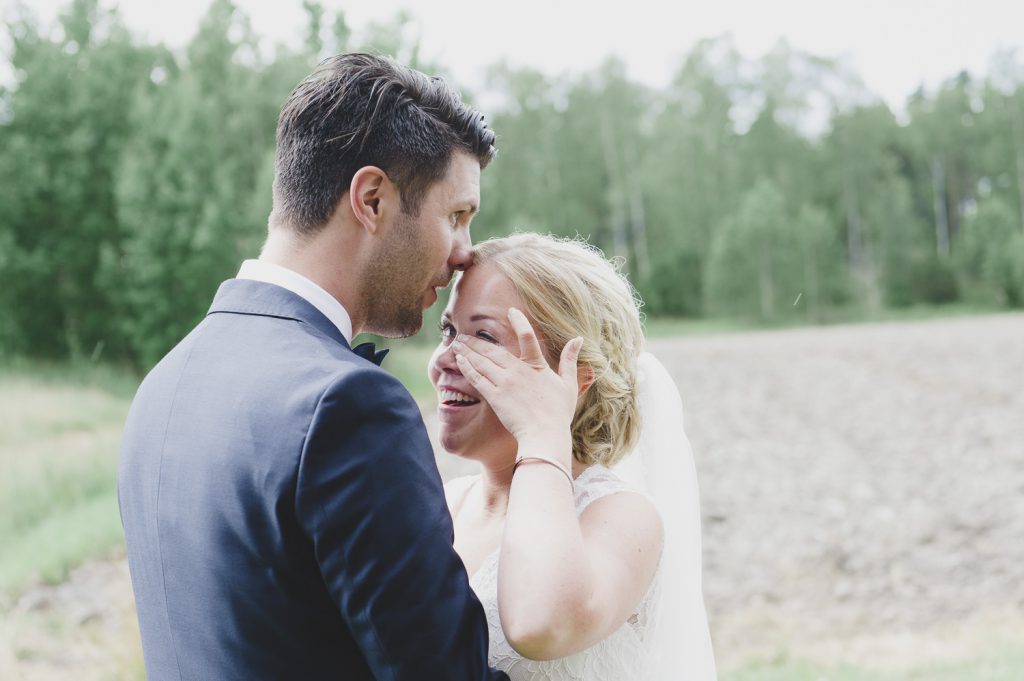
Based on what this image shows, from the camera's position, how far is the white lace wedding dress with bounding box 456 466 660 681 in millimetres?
2410

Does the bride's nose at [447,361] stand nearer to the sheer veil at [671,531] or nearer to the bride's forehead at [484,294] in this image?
the bride's forehead at [484,294]

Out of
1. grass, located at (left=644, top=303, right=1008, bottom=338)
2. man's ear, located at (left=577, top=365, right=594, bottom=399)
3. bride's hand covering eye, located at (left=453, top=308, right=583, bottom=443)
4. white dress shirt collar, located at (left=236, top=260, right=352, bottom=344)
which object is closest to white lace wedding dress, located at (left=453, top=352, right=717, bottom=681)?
man's ear, located at (left=577, top=365, right=594, bottom=399)

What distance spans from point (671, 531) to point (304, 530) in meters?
1.53

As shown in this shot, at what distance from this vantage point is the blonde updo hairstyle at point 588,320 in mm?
2695

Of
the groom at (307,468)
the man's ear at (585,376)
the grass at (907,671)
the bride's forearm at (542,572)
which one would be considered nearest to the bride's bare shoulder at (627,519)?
Result: the bride's forearm at (542,572)

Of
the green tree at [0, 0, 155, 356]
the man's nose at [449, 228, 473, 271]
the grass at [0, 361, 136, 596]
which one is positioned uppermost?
the green tree at [0, 0, 155, 356]

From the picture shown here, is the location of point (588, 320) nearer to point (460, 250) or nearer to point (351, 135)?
point (460, 250)

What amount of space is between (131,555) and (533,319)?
4.01ft

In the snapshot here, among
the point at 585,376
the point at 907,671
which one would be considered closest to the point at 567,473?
the point at 585,376

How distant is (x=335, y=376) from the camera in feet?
5.51

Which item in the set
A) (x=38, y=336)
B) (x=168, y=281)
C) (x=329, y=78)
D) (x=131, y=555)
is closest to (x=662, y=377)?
(x=329, y=78)

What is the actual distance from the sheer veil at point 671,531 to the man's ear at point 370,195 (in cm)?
110

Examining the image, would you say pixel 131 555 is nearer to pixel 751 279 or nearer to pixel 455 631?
pixel 455 631

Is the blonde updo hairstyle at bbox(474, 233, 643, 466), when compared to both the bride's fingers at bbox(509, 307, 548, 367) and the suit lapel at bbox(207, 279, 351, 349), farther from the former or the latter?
the suit lapel at bbox(207, 279, 351, 349)
